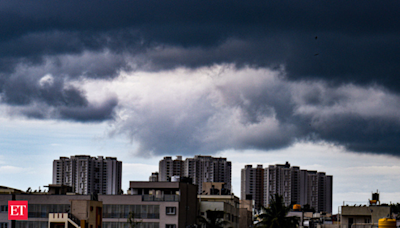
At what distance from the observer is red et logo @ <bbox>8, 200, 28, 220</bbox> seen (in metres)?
111

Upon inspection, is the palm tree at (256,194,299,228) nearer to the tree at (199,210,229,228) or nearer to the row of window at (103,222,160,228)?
the tree at (199,210,229,228)

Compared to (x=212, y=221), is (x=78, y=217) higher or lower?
higher

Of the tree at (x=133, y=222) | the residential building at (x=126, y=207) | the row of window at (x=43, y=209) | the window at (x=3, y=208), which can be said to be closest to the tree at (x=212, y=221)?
the residential building at (x=126, y=207)

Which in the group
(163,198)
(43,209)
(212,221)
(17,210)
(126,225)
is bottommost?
(126,225)

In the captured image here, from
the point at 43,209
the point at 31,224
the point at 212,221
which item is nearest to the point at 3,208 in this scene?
the point at 31,224

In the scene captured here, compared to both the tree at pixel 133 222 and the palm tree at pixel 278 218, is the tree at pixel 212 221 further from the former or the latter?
the tree at pixel 133 222

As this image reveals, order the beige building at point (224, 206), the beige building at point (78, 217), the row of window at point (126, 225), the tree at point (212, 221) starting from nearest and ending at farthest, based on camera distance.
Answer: the beige building at point (78, 217) → the row of window at point (126, 225) → the tree at point (212, 221) → the beige building at point (224, 206)

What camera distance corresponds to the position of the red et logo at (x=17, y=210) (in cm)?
11138

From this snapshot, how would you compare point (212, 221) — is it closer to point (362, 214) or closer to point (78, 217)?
point (78, 217)

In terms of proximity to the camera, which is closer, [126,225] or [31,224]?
[126,225]

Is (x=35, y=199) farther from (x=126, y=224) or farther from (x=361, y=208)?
(x=361, y=208)

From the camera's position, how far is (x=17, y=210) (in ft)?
365

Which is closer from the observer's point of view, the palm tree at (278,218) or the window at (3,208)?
the palm tree at (278,218)

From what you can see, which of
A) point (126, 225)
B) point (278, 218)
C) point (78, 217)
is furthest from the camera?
point (278, 218)
